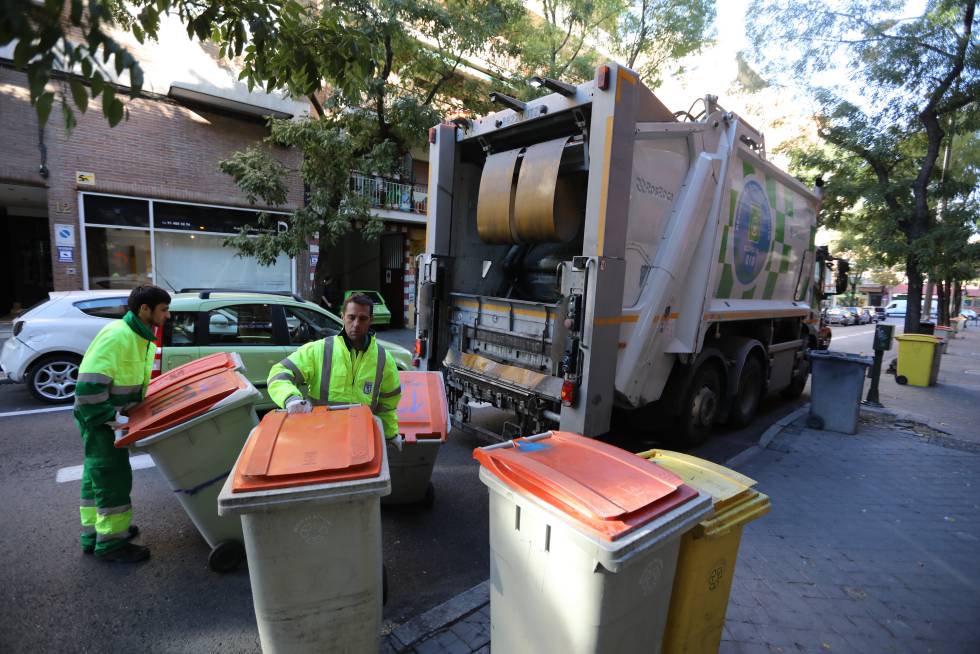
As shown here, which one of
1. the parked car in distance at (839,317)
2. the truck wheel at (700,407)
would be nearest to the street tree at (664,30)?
the truck wheel at (700,407)

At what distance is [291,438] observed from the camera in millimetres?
2195

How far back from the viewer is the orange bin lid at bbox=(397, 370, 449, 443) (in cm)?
346

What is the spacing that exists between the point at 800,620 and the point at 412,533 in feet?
7.63

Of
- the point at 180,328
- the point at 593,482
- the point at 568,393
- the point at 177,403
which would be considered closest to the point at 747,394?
the point at 568,393

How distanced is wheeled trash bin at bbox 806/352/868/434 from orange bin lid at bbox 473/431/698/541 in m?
5.32

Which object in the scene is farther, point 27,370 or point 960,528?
point 27,370

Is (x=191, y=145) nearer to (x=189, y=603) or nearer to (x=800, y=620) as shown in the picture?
(x=189, y=603)

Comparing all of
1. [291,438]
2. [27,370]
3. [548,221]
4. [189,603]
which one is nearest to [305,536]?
[291,438]

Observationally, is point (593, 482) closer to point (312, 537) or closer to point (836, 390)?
point (312, 537)

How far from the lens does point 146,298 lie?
3.09 m

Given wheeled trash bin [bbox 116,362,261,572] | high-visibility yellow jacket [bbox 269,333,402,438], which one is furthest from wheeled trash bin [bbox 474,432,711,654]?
wheeled trash bin [bbox 116,362,261,572]

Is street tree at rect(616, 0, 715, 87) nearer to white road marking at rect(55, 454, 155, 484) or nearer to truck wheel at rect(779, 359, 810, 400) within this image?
truck wheel at rect(779, 359, 810, 400)

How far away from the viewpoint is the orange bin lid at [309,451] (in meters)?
1.90

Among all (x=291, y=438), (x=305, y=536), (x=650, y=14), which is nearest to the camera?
(x=305, y=536)
